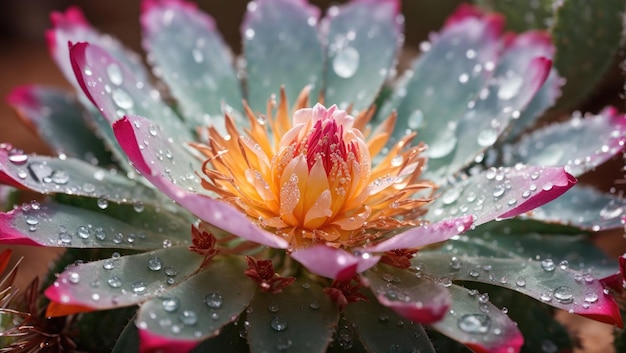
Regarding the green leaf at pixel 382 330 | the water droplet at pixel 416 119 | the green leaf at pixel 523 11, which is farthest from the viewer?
the green leaf at pixel 523 11

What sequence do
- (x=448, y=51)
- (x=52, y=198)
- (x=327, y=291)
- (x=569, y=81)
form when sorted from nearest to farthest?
(x=327, y=291), (x=52, y=198), (x=448, y=51), (x=569, y=81)

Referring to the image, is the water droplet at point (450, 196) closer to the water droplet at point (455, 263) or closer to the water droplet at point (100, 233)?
the water droplet at point (455, 263)

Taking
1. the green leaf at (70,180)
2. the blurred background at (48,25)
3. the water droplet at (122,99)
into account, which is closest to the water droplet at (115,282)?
the green leaf at (70,180)

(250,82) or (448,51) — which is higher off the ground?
(448,51)

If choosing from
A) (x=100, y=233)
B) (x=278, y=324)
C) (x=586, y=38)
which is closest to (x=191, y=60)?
(x=100, y=233)

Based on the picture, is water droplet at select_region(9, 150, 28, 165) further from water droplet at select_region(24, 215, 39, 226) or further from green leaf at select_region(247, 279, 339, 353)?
green leaf at select_region(247, 279, 339, 353)

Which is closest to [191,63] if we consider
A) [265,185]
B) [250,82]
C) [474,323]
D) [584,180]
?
[250,82]

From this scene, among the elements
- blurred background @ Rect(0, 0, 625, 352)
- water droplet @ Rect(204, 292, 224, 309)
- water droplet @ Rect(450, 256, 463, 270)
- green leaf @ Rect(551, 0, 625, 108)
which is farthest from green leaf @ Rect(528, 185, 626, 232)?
blurred background @ Rect(0, 0, 625, 352)

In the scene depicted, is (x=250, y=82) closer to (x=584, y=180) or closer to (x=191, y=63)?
(x=191, y=63)
